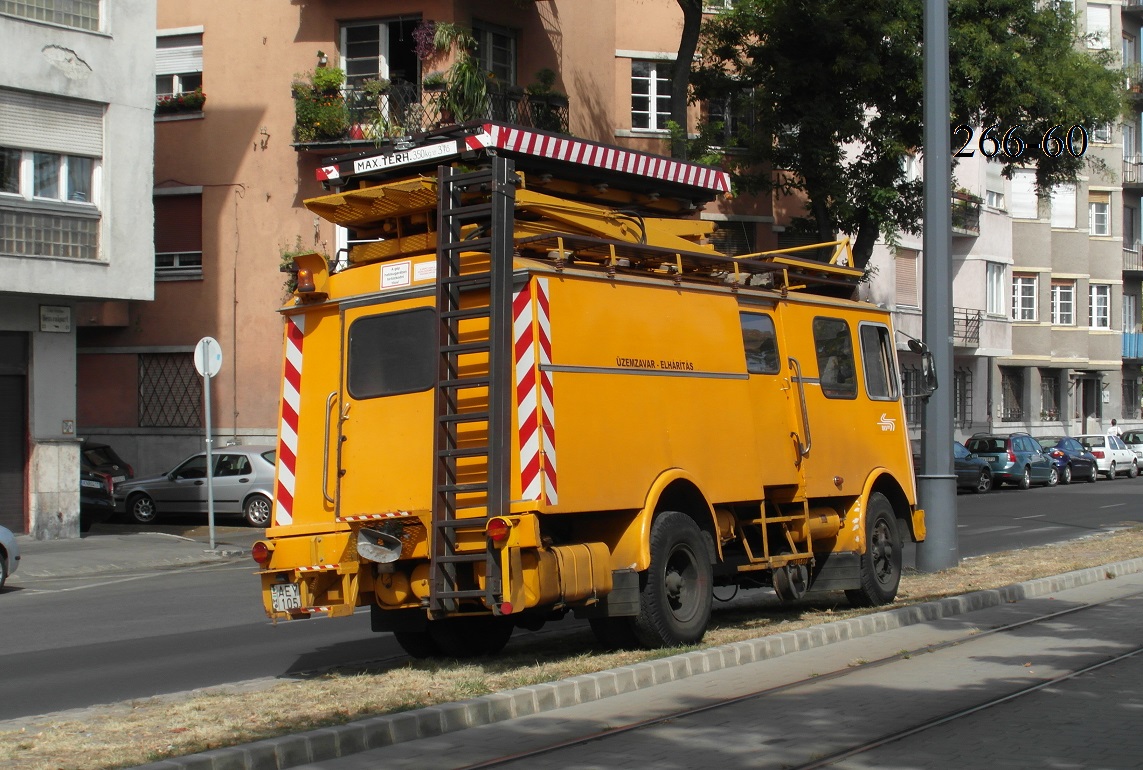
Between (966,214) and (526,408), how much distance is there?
3636 cm

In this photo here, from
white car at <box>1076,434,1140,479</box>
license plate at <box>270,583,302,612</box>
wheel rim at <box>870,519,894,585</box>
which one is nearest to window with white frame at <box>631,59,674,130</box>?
white car at <box>1076,434,1140,479</box>

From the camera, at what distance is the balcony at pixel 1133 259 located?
58844 millimetres

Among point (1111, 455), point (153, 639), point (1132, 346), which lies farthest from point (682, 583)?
point (1132, 346)

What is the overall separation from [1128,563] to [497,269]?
970 centimetres

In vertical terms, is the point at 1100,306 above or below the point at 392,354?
above

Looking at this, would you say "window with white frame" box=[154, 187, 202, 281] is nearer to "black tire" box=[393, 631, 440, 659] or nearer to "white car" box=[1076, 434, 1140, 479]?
"black tire" box=[393, 631, 440, 659]

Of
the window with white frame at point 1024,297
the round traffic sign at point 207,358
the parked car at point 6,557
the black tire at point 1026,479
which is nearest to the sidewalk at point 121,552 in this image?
the parked car at point 6,557

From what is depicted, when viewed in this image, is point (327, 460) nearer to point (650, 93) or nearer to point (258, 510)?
point (258, 510)

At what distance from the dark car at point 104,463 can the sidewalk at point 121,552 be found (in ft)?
5.77

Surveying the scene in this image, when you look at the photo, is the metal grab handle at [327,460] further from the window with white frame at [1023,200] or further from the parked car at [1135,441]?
the window with white frame at [1023,200]

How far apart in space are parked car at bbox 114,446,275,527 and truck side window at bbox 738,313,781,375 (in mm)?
15197

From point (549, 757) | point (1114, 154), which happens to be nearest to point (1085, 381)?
point (1114, 154)

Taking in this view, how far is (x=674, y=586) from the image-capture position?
9.84 meters

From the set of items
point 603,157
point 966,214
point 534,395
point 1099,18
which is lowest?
point 534,395
